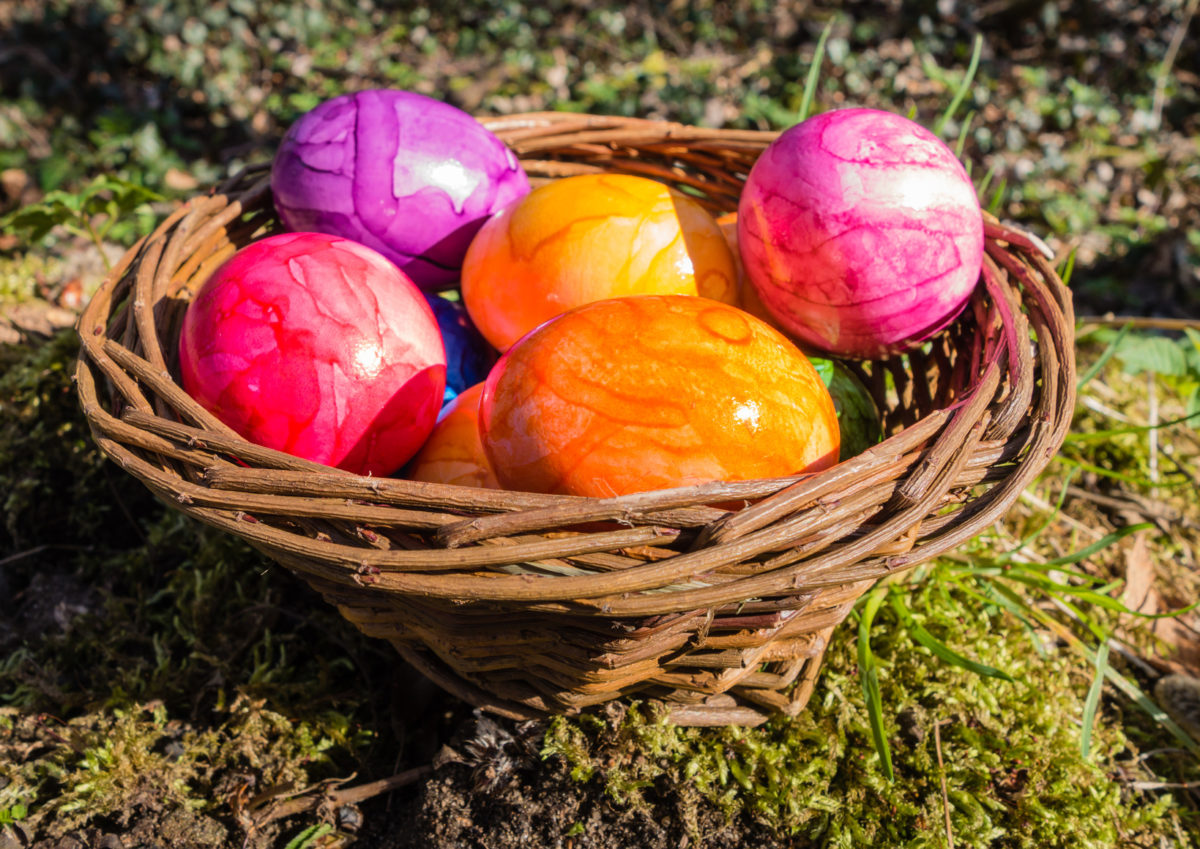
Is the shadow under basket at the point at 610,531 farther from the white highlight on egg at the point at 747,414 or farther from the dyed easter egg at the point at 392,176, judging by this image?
the dyed easter egg at the point at 392,176

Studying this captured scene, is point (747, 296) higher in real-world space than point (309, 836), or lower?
Answer: higher

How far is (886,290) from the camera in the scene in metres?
1.45

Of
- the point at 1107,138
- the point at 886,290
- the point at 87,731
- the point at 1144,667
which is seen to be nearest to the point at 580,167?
the point at 886,290

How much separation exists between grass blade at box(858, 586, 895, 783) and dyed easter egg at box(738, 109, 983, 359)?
21.1 inches

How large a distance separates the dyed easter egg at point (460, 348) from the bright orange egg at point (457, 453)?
0.38ft

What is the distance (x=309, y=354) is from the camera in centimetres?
134

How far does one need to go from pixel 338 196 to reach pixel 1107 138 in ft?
12.0

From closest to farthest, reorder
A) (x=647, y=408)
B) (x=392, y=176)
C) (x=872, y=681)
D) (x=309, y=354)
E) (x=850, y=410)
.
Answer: (x=647, y=408) < (x=309, y=354) < (x=872, y=681) < (x=850, y=410) < (x=392, y=176)

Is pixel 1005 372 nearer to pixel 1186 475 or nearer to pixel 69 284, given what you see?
pixel 1186 475

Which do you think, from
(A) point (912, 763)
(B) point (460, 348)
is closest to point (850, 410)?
(A) point (912, 763)

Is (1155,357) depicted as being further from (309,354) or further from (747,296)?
(309,354)

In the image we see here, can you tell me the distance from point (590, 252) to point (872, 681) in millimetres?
942

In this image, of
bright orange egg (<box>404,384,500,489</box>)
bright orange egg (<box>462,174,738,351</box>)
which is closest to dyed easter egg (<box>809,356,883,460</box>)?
bright orange egg (<box>462,174,738,351</box>)

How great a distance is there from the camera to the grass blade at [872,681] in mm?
1384
